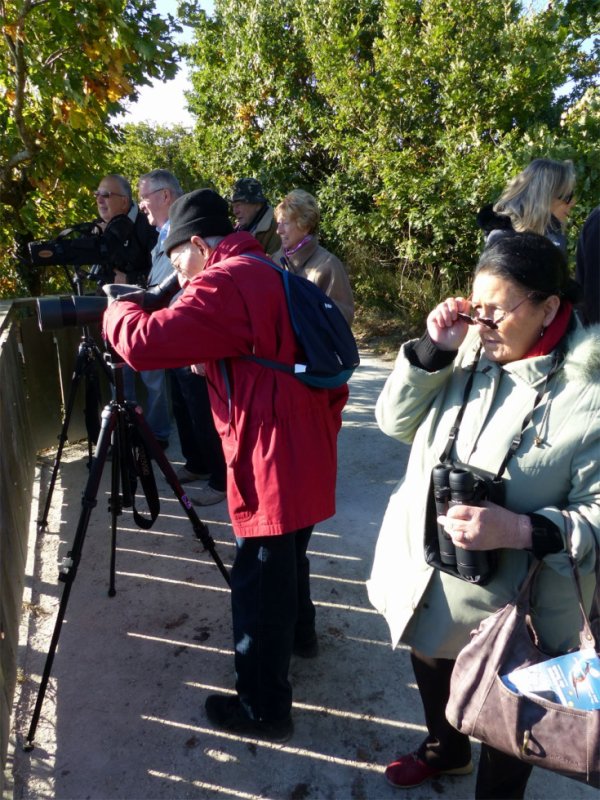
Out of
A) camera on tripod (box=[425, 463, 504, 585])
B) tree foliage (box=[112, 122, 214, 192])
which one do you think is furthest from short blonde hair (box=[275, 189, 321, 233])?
tree foliage (box=[112, 122, 214, 192])

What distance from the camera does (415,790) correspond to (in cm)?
212

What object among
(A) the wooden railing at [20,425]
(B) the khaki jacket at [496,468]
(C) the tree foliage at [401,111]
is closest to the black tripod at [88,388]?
(A) the wooden railing at [20,425]

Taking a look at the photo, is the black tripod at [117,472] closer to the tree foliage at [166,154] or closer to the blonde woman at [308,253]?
the blonde woman at [308,253]

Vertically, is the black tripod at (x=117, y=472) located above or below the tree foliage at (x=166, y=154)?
below

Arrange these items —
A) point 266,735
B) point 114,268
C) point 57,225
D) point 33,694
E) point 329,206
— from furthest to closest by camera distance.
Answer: point 329,206 < point 57,225 < point 114,268 < point 33,694 < point 266,735

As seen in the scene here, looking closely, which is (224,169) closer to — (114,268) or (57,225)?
(57,225)

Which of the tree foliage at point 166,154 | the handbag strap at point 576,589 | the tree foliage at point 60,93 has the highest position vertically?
the tree foliage at point 166,154

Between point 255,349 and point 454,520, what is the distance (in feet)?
2.79

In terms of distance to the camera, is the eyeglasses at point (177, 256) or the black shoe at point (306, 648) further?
the black shoe at point (306, 648)

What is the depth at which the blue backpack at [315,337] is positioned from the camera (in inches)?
81.5

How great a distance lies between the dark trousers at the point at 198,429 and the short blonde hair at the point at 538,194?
1.95 m

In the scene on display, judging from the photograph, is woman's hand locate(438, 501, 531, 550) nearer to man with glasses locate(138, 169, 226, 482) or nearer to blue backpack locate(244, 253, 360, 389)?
blue backpack locate(244, 253, 360, 389)

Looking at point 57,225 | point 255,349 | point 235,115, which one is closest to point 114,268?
point 57,225

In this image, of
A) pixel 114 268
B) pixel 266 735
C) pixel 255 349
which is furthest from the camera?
pixel 114 268
